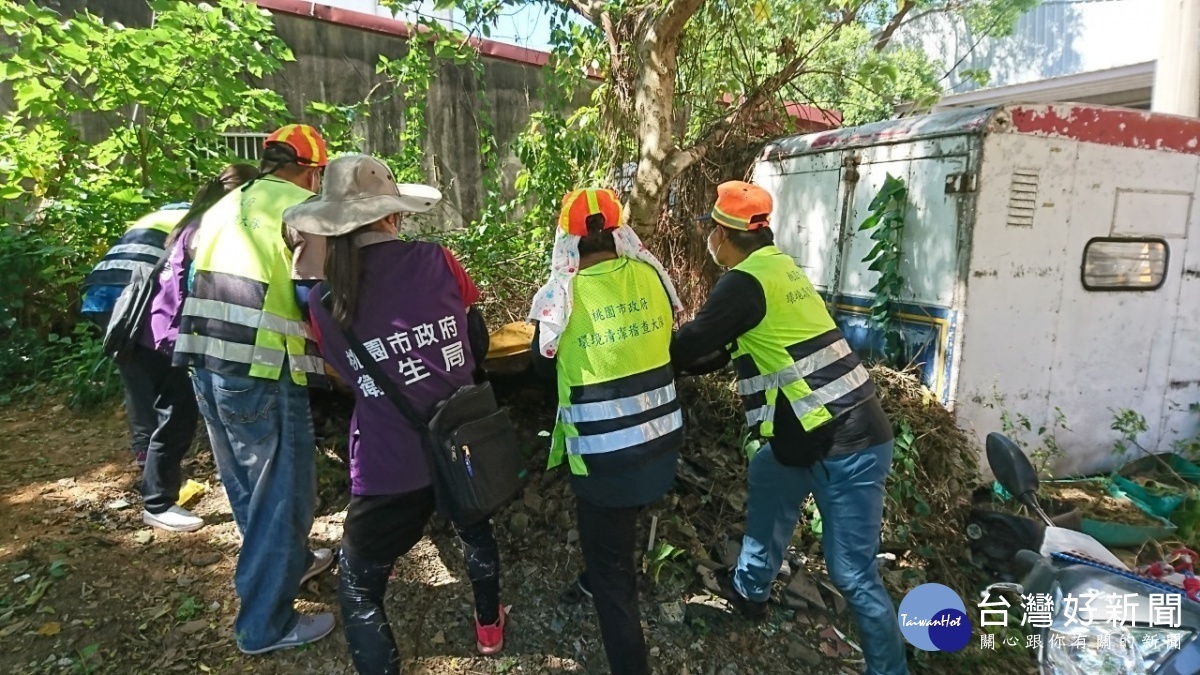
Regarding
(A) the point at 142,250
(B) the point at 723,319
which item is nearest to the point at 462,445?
(B) the point at 723,319

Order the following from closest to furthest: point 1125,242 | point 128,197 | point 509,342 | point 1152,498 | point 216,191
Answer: point 216,191, point 509,342, point 1152,498, point 1125,242, point 128,197

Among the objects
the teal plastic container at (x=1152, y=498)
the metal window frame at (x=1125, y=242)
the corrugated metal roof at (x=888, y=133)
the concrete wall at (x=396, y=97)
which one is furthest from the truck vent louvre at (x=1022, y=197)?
the concrete wall at (x=396, y=97)

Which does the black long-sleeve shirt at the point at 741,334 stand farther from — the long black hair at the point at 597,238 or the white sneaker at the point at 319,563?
the white sneaker at the point at 319,563

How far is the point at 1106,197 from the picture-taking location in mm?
3986

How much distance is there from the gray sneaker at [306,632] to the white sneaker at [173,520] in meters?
0.96

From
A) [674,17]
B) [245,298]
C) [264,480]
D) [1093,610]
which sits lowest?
[1093,610]

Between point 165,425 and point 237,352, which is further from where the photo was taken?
point 165,425

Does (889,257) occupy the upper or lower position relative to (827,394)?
upper

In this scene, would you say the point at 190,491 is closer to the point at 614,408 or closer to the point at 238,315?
the point at 238,315

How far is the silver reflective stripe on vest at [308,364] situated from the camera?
8.11 ft

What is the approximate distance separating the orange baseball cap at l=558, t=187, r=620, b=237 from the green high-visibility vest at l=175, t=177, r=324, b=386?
104 cm

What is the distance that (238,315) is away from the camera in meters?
2.41

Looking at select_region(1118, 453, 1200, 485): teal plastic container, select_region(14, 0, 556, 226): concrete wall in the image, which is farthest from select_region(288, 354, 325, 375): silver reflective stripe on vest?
select_region(14, 0, 556, 226): concrete wall

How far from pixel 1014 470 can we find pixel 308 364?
7.97ft
